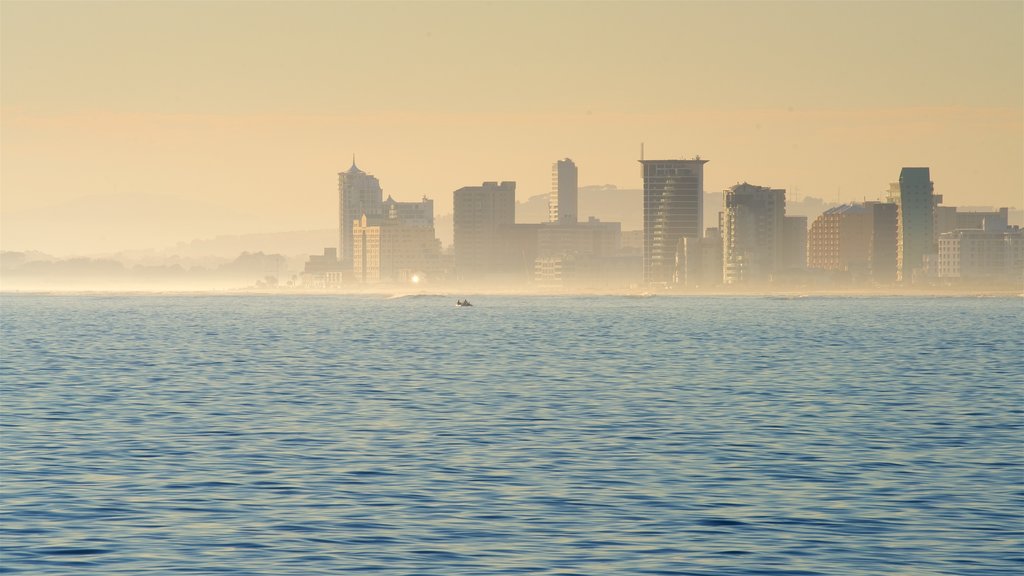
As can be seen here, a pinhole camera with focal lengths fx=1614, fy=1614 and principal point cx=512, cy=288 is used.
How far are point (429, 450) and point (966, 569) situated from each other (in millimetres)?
21744

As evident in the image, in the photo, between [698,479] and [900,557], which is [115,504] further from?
[900,557]

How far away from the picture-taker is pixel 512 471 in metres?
43.7

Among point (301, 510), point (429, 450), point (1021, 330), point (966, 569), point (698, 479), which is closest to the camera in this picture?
point (966, 569)

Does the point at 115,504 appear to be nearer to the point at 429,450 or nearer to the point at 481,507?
the point at 481,507

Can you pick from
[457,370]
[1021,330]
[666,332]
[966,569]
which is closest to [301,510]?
[966,569]

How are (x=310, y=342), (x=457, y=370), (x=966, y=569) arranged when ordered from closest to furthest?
(x=966, y=569) < (x=457, y=370) < (x=310, y=342)

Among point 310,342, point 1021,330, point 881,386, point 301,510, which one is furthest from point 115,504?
point 1021,330

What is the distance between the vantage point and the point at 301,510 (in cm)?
3662

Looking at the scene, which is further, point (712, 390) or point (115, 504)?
point (712, 390)

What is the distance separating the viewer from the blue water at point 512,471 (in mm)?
31547

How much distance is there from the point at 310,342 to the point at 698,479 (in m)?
105

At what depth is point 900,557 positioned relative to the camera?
1233 inches

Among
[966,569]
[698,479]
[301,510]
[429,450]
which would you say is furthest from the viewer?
[429,450]

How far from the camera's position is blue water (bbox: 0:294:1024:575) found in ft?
104
